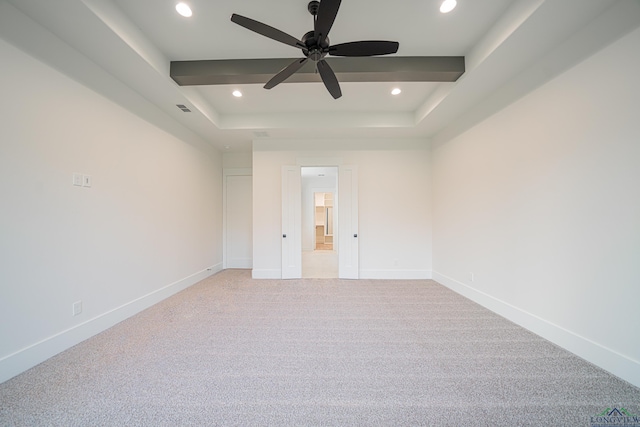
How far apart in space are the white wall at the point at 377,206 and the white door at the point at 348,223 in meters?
0.12

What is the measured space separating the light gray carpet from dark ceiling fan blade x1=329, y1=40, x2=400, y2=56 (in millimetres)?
2566

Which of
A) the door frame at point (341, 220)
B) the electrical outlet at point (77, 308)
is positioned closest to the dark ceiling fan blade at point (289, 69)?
the door frame at point (341, 220)

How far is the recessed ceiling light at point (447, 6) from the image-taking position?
6.46 feet

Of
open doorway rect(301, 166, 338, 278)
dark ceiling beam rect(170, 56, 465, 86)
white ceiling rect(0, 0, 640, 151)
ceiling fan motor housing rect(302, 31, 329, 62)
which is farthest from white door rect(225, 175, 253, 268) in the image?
ceiling fan motor housing rect(302, 31, 329, 62)

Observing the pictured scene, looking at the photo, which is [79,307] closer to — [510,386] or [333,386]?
[333,386]

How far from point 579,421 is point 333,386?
56.1 inches

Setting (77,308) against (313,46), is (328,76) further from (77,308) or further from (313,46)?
(77,308)

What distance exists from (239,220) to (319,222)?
6461 millimetres

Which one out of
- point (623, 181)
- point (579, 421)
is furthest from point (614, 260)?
point (579, 421)

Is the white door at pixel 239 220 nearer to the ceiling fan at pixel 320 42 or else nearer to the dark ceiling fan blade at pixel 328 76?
the dark ceiling fan blade at pixel 328 76

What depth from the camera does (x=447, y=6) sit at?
2.01 metres

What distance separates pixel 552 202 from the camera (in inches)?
86.7

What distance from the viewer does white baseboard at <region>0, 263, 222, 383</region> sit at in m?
1.72

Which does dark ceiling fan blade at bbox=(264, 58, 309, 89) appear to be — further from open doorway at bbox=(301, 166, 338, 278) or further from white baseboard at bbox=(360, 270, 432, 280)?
white baseboard at bbox=(360, 270, 432, 280)
